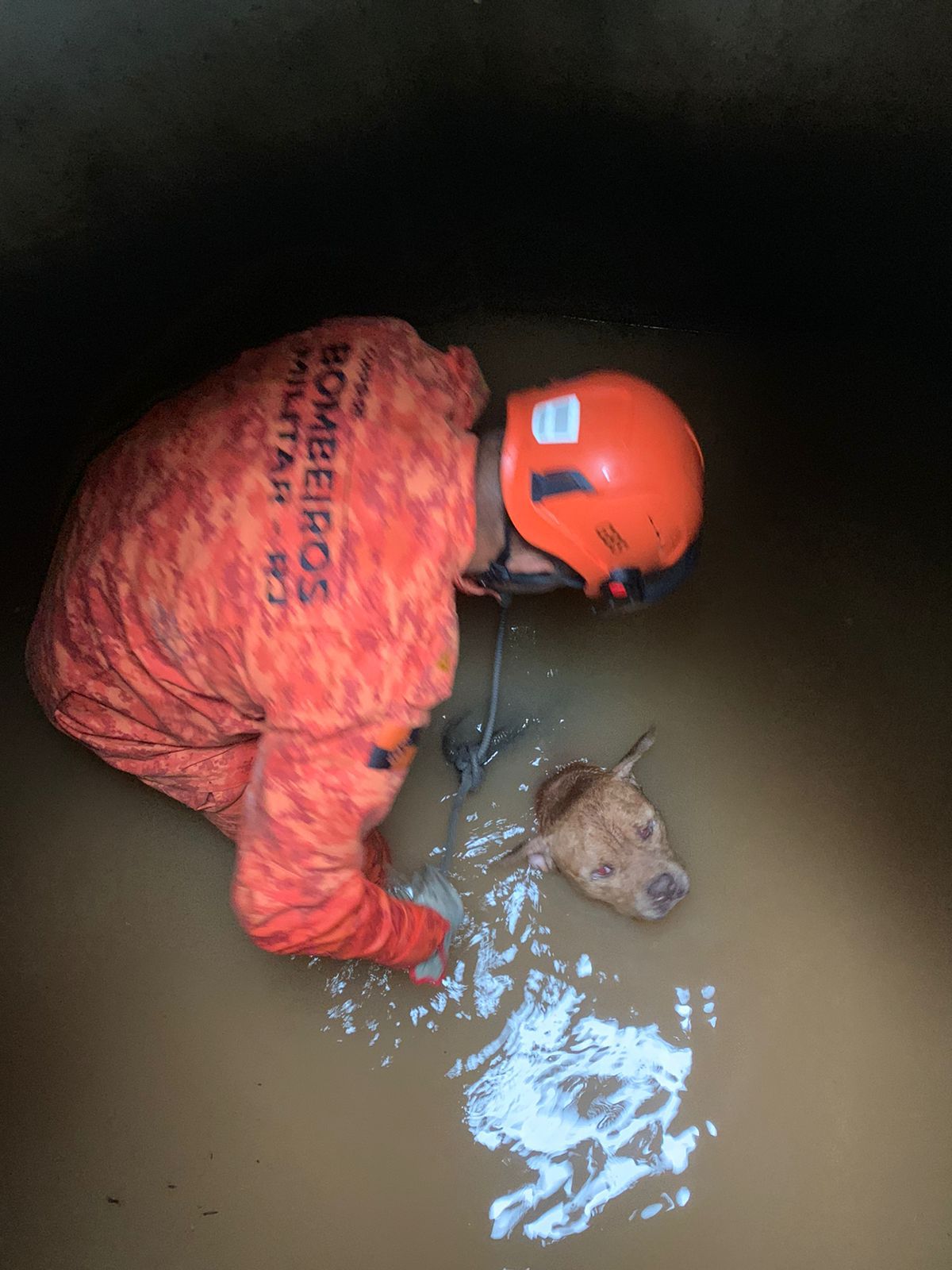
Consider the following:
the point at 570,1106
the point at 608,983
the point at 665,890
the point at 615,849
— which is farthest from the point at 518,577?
the point at 570,1106

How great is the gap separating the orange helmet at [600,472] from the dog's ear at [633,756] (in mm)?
716

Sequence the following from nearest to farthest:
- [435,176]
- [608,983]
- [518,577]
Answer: [518,577]
[435,176]
[608,983]

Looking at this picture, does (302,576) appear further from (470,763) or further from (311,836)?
(470,763)

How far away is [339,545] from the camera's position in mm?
1254

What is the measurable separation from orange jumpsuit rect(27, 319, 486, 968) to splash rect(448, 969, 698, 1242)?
1.95 ft

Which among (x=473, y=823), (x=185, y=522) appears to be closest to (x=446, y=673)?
(x=185, y=522)

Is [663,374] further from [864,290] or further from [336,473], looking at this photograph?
[336,473]

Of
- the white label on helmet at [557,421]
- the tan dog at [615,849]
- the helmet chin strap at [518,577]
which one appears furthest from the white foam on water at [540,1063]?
the white label on helmet at [557,421]

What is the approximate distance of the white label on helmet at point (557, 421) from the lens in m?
1.30

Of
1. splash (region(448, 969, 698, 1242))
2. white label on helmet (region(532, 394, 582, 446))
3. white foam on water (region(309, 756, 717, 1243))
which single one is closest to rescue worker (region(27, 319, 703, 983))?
white label on helmet (region(532, 394, 582, 446))

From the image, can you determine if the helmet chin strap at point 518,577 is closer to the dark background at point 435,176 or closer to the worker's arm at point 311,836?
the worker's arm at point 311,836

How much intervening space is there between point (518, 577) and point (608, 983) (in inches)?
39.9

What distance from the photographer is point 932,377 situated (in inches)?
73.6

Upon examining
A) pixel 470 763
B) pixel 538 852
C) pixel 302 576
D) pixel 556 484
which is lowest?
pixel 538 852
